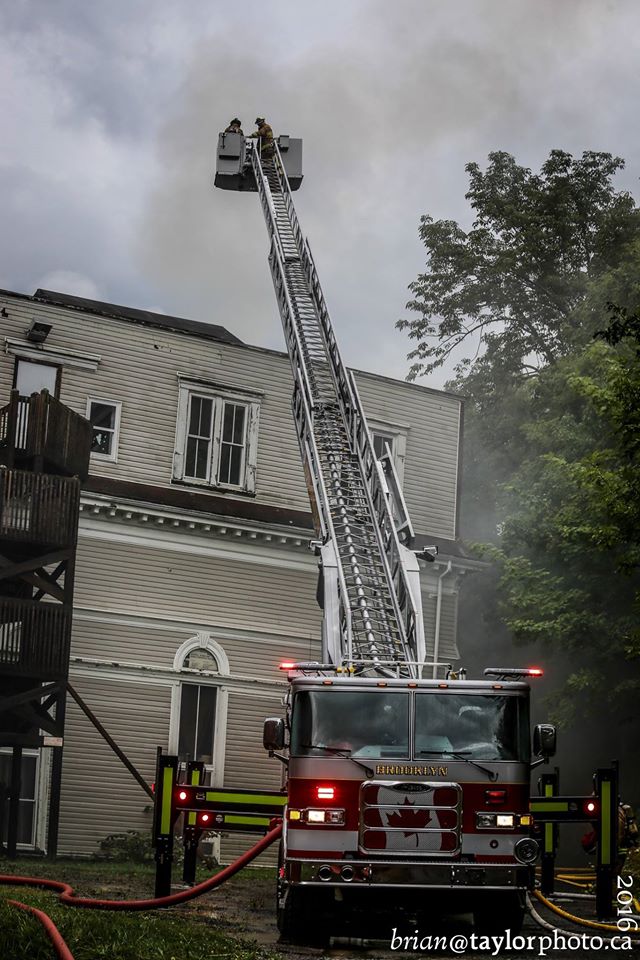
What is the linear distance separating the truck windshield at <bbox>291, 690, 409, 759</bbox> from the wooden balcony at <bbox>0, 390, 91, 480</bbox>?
454 inches

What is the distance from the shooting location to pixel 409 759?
36.0ft

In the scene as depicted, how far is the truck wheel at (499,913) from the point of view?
1092 cm

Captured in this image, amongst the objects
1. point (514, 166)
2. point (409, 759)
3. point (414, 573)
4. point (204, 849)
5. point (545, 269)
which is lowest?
point (204, 849)

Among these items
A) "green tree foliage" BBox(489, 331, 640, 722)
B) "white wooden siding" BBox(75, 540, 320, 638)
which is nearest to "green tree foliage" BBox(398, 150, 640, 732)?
"green tree foliage" BBox(489, 331, 640, 722)

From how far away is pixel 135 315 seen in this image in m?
29.3

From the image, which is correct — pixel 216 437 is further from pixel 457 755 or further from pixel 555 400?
pixel 457 755

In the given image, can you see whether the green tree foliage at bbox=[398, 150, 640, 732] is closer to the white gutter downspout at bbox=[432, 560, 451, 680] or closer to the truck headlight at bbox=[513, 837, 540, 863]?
the white gutter downspout at bbox=[432, 560, 451, 680]

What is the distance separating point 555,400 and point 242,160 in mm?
10094

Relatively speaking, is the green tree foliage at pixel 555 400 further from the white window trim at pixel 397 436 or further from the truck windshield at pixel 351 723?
the truck windshield at pixel 351 723

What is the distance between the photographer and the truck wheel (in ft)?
35.8

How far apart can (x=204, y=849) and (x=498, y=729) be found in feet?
46.4

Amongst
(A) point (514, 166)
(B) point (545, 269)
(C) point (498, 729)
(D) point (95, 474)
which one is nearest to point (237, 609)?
(D) point (95, 474)

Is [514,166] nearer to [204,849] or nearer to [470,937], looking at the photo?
[204,849]

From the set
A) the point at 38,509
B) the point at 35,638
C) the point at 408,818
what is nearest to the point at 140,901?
the point at 408,818
